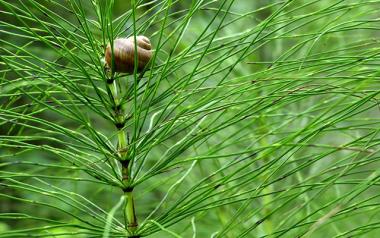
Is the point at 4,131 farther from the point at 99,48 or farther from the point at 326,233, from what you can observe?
the point at 99,48

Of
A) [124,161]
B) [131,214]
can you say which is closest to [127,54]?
[124,161]

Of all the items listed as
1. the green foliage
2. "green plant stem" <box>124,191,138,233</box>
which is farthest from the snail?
"green plant stem" <box>124,191,138,233</box>

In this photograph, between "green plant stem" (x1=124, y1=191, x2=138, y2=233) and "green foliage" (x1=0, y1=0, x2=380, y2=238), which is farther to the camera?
"green plant stem" (x1=124, y1=191, x2=138, y2=233)

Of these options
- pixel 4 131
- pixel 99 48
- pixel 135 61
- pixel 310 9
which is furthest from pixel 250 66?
pixel 135 61

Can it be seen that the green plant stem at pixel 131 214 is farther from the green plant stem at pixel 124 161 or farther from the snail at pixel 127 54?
the snail at pixel 127 54

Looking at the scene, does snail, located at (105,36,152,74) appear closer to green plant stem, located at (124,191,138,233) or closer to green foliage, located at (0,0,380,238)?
green foliage, located at (0,0,380,238)

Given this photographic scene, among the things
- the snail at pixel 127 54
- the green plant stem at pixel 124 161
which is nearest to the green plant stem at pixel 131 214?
the green plant stem at pixel 124 161

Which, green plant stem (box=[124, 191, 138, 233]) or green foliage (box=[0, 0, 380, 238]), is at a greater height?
green foliage (box=[0, 0, 380, 238])
